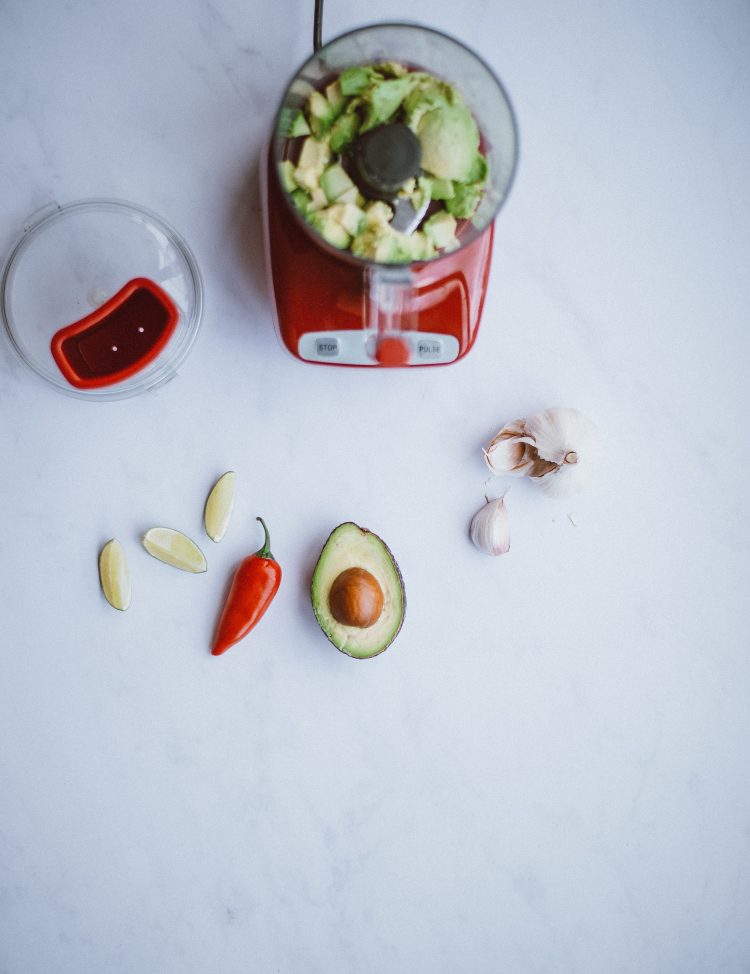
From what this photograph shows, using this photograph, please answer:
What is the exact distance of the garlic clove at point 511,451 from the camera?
0.90 m

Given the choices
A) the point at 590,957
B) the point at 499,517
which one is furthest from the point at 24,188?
the point at 590,957

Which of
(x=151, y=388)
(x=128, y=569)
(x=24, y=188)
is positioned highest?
(x=24, y=188)

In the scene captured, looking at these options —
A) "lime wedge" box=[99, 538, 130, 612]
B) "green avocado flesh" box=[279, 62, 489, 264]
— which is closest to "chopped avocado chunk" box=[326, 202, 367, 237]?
"green avocado flesh" box=[279, 62, 489, 264]

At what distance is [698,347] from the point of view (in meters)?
0.94

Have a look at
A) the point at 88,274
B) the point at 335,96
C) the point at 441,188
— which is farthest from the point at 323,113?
the point at 88,274

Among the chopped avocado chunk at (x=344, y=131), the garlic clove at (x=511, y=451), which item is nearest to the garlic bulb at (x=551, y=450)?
the garlic clove at (x=511, y=451)

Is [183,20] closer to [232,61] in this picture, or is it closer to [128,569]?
[232,61]

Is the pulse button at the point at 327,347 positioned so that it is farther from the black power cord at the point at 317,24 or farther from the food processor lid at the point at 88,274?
the black power cord at the point at 317,24

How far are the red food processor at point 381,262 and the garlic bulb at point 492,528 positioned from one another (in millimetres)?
196

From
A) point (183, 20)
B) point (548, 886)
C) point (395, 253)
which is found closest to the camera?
point (395, 253)

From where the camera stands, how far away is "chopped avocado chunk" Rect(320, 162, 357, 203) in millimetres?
660

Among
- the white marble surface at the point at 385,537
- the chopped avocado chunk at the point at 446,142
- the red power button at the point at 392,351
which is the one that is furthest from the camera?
the white marble surface at the point at 385,537

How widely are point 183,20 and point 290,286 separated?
368 mm

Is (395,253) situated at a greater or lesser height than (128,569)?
greater
